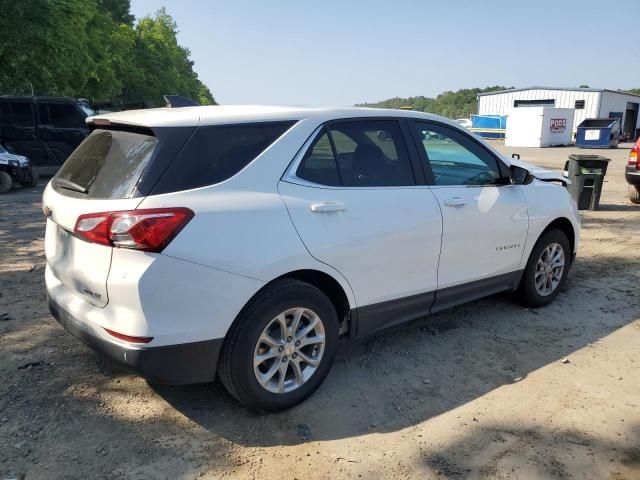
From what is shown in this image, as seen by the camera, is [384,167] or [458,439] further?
[384,167]

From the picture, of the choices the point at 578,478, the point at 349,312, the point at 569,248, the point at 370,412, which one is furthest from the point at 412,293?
the point at 569,248

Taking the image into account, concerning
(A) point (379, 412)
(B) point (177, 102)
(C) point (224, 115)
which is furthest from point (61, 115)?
(A) point (379, 412)

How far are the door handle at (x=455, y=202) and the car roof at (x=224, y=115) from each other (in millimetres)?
801

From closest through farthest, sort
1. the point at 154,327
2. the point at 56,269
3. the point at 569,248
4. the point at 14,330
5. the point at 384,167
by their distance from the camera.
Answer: the point at 154,327
the point at 56,269
the point at 384,167
the point at 14,330
the point at 569,248

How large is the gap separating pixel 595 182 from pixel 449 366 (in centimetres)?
785

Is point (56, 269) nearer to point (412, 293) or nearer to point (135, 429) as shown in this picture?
point (135, 429)

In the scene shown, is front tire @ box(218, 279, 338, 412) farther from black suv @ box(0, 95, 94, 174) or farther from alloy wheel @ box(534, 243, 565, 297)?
black suv @ box(0, 95, 94, 174)

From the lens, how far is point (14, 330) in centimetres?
409

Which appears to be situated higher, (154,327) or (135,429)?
(154,327)

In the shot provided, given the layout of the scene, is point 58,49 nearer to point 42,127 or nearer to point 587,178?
point 42,127

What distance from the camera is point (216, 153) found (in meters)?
2.81

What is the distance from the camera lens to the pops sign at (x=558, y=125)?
35.2 meters

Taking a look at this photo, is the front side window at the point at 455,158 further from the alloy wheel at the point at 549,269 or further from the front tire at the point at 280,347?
the front tire at the point at 280,347

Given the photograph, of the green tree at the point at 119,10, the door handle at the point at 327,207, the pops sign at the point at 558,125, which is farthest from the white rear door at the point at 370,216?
the pops sign at the point at 558,125
